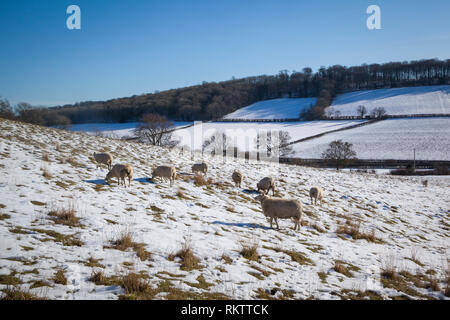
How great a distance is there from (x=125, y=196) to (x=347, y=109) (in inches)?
4684

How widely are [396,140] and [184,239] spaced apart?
7755 cm

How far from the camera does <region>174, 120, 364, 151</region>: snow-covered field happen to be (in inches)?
2780

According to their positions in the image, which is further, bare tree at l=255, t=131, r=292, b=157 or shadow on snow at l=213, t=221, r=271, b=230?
bare tree at l=255, t=131, r=292, b=157

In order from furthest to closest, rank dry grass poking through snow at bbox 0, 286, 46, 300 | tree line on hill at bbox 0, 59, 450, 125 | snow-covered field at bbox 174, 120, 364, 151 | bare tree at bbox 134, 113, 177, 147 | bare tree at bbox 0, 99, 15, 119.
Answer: tree line on hill at bbox 0, 59, 450, 125 < snow-covered field at bbox 174, 120, 364, 151 < bare tree at bbox 134, 113, 177, 147 < bare tree at bbox 0, 99, 15, 119 < dry grass poking through snow at bbox 0, 286, 46, 300

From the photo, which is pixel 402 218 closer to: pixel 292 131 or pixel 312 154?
pixel 312 154

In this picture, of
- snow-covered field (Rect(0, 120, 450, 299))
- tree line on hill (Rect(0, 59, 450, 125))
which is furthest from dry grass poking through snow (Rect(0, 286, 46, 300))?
tree line on hill (Rect(0, 59, 450, 125))

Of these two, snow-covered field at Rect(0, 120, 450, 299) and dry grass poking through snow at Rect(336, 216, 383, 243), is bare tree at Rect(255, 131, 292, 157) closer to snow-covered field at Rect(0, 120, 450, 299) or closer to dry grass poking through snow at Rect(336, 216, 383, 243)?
snow-covered field at Rect(0, 120, 450, 299)

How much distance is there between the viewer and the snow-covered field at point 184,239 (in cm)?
521

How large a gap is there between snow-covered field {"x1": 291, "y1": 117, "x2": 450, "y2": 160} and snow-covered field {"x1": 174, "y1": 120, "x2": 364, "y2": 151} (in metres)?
7.57

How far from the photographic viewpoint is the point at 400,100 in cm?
11231

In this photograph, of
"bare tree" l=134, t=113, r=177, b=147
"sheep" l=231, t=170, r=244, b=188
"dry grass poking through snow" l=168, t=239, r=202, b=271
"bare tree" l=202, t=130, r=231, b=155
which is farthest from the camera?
"bare tree" l=202, t=130, r=231, b=155

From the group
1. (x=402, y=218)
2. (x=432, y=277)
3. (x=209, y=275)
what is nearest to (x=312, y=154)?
(x=402, y=218)

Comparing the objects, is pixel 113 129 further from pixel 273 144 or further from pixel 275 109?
pixel 275 109

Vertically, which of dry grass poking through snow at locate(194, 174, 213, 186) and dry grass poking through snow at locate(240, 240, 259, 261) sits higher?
dry grass poking through snow at locate(194, 174, 213, 186)
